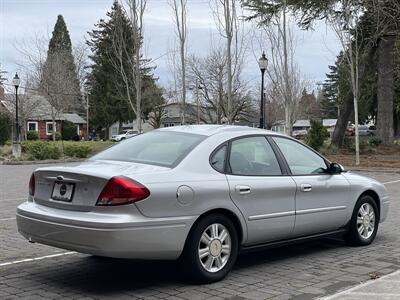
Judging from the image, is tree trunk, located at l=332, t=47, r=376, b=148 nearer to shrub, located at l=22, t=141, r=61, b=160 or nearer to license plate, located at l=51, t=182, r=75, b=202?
shrub, located at l=22, t=141, r=61, b=160

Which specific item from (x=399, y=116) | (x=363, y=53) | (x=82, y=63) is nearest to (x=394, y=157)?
(x=363, y=53)

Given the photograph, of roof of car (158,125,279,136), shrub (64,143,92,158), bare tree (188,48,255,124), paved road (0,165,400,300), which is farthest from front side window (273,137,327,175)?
bare tree (188,48,255,124)

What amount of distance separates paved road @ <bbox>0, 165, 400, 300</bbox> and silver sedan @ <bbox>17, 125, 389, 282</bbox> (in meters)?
0.30

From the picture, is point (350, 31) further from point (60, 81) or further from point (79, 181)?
point (60, 81)

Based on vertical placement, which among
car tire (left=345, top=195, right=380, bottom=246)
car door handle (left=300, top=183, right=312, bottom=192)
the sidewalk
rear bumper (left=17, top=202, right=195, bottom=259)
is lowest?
the sidewalk

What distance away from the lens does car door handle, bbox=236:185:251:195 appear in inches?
230

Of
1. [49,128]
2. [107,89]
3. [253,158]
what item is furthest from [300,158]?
[49,128]

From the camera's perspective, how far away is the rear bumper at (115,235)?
16.4ft

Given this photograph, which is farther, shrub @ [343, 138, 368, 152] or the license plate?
shrub @ [343, 138, 368, 152]

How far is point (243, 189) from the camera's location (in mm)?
5879

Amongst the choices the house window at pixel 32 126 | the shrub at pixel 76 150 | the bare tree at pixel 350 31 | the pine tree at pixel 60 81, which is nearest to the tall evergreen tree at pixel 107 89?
the pine tree at pixel 60 81

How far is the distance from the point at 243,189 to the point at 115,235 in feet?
5.03

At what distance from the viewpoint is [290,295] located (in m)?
5.25

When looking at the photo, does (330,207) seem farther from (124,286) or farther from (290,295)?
(124,286)
